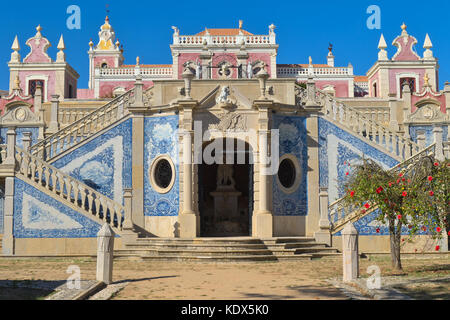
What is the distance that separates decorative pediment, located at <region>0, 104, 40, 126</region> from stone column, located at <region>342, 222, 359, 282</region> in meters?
17.2

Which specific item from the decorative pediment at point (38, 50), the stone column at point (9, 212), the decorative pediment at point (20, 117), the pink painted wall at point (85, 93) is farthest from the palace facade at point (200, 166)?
the pink painted wall at point (85, 93)

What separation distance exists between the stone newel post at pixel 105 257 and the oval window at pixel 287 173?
8.32 metres

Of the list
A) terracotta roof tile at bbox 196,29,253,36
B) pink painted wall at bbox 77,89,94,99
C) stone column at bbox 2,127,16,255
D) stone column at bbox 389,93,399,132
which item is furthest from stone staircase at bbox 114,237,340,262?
terracotta roof tile at bbox 196,29,253,36

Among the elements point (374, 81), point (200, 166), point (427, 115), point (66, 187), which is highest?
point (374, 81)

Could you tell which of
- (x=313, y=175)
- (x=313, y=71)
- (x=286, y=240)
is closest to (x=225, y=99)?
(x=313, y=175)

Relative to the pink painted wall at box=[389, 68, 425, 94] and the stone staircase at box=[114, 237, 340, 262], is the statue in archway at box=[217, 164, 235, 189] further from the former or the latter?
the pink painted wall at box=[389, 68, 425, 94]

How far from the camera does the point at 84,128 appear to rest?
18969 mm

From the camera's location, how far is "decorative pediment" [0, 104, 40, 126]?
2464 cm

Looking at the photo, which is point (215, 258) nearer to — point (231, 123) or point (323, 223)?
point (323, 223)

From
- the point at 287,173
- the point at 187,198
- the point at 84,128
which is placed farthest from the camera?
the point at 84,128

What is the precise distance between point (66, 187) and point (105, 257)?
6.63 meters

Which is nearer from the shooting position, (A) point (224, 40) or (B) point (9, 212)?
(B) point (9, 212)
